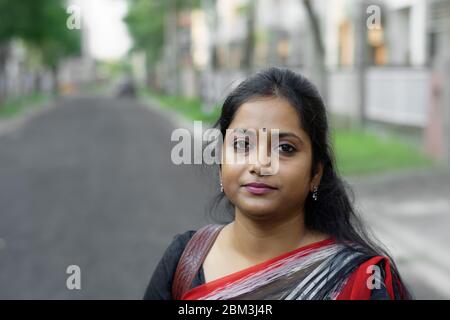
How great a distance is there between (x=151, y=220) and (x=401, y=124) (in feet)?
29.7

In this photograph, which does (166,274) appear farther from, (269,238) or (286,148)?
(286,148)

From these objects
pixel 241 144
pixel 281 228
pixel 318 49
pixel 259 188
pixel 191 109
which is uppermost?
pixel 318 49

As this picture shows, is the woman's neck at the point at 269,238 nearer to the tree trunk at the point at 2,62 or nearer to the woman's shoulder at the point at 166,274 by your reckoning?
the woman's shoulder at the point at 166,274

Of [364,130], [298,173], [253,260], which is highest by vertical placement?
[298,173]

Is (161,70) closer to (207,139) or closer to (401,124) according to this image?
(401,124)

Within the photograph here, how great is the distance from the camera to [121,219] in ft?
30.4

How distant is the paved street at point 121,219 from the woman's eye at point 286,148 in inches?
20.0

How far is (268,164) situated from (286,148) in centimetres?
8

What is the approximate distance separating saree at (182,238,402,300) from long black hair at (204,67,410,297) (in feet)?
0.24

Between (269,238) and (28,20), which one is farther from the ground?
(28,20)

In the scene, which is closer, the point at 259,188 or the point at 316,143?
the point at 259,188

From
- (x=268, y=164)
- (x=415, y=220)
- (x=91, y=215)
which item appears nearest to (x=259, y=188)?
(x=268, y=164)
